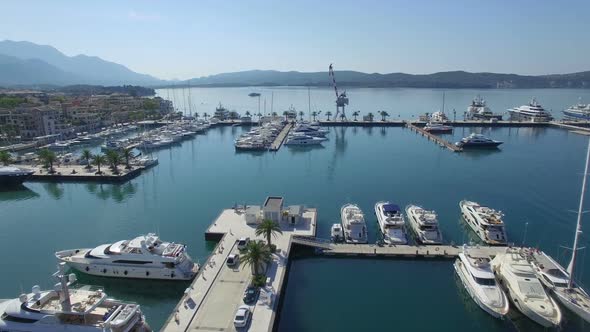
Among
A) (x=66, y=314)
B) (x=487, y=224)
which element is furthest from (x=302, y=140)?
(x=66, y=314)

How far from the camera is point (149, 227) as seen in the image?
36.7 m

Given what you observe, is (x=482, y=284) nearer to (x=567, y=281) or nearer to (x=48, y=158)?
(x=567, y=281)

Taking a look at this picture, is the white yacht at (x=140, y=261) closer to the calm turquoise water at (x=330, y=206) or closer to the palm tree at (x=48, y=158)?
the calm turquoise water at (x=330, y=206)

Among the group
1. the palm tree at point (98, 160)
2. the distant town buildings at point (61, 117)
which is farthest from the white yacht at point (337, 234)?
the distant town buildings at point (61, 117)

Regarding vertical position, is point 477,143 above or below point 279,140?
above

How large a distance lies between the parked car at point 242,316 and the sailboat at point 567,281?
1932cm

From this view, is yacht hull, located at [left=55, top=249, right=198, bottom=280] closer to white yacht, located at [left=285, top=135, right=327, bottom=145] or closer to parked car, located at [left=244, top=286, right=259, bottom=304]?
parked car, located at [left=244, top=286, right=259, bottom=304]

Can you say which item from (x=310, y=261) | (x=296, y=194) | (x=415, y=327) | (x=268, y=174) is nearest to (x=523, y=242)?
(x=415, y=327)

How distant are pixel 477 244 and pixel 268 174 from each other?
31.8 m

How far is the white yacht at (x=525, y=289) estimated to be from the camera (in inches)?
835

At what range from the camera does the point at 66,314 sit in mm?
18391

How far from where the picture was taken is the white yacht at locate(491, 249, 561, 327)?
21.2 m

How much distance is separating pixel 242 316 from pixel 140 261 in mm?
10786

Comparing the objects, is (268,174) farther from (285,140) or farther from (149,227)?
(285,140)
